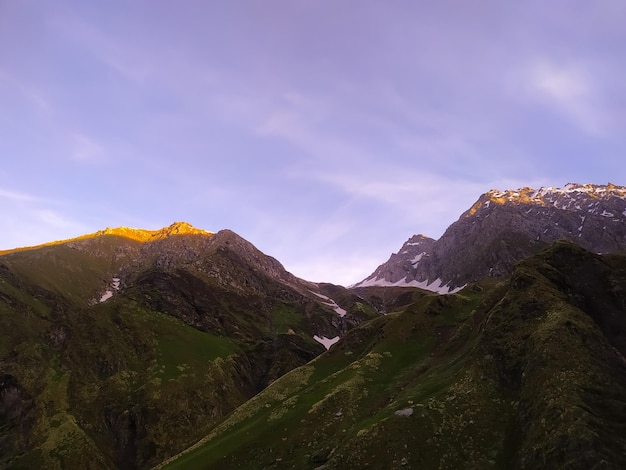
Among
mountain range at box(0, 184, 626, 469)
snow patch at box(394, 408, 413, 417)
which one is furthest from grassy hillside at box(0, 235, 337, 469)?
snow patch at box(394, 408, 413, 417)

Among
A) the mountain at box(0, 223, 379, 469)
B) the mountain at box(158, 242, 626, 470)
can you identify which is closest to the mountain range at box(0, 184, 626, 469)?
the mountain at box(158, 242, 626, 470)

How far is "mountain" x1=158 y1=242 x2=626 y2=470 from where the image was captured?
38688mm

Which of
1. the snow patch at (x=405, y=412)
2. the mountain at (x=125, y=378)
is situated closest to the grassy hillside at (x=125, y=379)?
the mountain at (x=125, y=378)

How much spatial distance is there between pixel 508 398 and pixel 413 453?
1325cm

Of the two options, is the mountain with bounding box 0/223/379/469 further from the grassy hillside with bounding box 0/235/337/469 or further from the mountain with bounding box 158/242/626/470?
the mountain with bounding box 158/242/626/470

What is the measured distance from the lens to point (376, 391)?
62.9 meters

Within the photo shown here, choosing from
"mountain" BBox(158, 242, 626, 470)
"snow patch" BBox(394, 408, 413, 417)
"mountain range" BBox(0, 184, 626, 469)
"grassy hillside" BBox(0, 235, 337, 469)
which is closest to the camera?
"mountain" BBox(158, 242, 626, 470)

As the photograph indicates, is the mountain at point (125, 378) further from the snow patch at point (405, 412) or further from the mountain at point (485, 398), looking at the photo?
the snow patch at point (405, 412)

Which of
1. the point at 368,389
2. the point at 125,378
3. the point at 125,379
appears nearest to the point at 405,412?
the point at 368,389

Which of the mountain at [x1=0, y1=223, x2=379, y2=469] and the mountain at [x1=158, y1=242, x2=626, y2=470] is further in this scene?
the mountain at [x1=0, y1=223, x2=379, y2=469]

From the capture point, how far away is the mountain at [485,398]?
1523 inches

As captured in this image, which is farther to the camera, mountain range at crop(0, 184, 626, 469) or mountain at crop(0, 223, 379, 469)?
mountain at crop(0, 223, 379, 469)

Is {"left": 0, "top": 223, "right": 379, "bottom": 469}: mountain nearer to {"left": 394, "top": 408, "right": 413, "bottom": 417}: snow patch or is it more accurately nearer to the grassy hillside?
the grassy hillside

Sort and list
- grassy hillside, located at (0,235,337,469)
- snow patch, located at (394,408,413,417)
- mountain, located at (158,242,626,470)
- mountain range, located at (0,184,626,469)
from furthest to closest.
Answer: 1. grassy hillside, located at (0,235,337,469)
2. snow patch, located at (394,408,413,417)
3. mountain range, located at (0,184,626,469)
4. mountain, located at (158,242,626,470)
